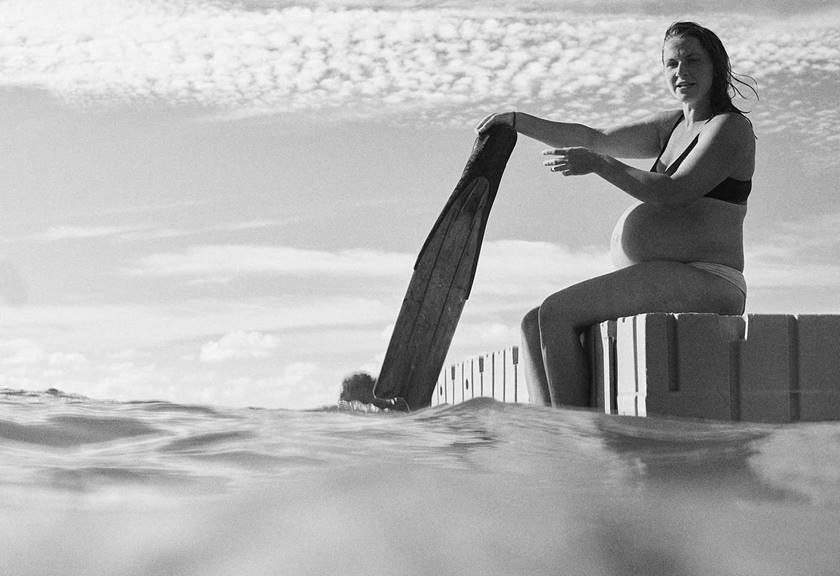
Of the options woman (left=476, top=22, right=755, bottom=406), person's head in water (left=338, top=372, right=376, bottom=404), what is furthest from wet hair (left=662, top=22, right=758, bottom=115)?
person's head in water (left=338, top=372, right=376, bottom=404)

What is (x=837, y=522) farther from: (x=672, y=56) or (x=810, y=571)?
(x=672, y=56)

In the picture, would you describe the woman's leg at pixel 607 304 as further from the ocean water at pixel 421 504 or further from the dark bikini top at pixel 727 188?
the ocean water at pixel 421 504

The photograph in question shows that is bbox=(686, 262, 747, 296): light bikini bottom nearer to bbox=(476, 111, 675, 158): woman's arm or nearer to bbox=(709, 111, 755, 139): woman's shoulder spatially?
bbox=(709, 111, 755, 139): woman's shoulder

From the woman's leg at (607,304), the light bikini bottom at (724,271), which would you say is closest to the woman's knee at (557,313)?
the woman's leg at (607,304)

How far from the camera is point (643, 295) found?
3.86 meters

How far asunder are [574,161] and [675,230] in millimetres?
604

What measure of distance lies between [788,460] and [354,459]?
50.3 inches

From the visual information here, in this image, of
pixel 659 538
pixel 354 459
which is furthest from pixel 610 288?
pixel 659 538

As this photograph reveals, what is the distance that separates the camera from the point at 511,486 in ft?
7.09

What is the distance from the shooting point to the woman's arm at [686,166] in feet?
12.0

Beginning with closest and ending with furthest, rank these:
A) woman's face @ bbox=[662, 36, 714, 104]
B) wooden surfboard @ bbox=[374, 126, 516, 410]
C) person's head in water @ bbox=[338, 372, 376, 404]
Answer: woman's face @ bbox=[662, 36, 714, 104] < wooden surfboard @ bbox=[374, 126, 516, 410] < person's head in water @ bbox=[338, 372, 376, 404]

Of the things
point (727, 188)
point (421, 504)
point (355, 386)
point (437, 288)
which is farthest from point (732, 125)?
point (355, 386)

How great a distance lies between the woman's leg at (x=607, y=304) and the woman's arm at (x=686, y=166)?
342mm

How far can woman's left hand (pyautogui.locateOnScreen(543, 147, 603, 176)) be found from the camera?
3.64 meters
